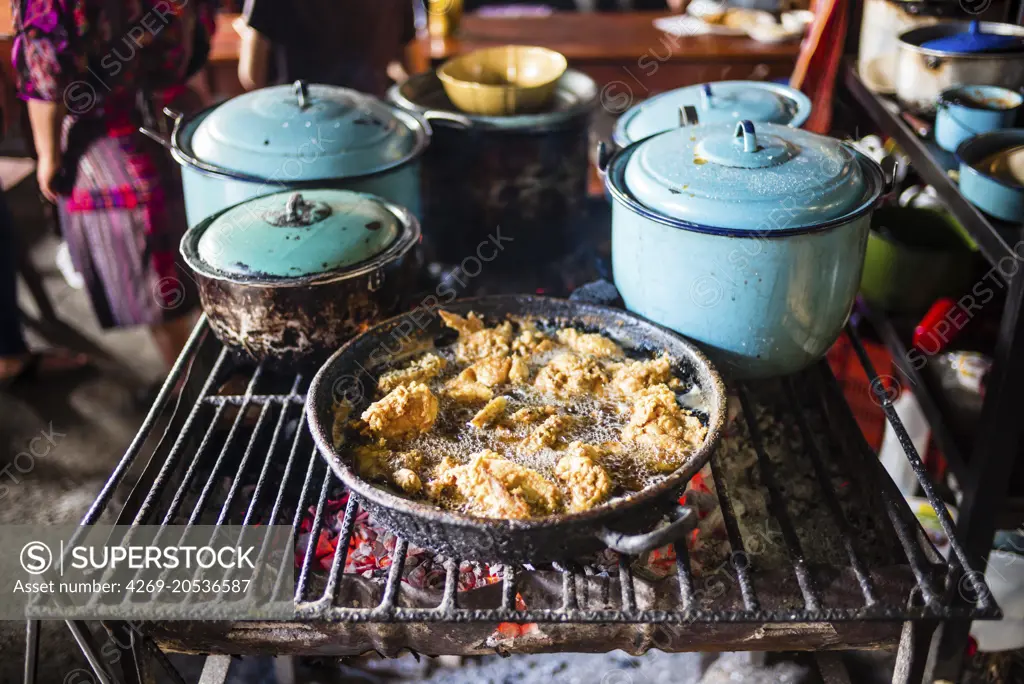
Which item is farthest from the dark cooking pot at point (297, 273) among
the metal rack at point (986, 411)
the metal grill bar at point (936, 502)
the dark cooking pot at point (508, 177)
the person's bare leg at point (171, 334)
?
the person's bare leg at point (171, 334)

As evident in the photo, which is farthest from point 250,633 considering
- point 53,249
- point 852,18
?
point 53,249

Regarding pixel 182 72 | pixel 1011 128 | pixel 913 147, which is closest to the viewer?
pixel 1011 128

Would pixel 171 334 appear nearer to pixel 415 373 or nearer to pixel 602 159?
pixel 415 373

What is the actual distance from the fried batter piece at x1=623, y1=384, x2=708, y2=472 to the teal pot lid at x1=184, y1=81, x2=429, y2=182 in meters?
1.03

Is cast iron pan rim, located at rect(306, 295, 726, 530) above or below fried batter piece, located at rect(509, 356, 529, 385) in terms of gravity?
above

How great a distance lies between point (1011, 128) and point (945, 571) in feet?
4.78

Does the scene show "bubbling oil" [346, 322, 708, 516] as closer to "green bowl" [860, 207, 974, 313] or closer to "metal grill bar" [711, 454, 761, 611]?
"metal grill bar" [711, 454, 761, 611]

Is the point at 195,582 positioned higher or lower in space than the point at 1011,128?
lower

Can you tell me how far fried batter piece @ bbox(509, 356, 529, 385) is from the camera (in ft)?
6.11

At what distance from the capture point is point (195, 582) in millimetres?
1625

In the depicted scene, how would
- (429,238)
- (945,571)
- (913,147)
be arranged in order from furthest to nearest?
(429,238), (913,147), (945,571)

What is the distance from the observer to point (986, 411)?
2117 mm

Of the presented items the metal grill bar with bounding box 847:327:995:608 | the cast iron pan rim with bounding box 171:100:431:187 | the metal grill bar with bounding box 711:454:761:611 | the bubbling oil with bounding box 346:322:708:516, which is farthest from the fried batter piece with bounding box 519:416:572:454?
the cast iron pan rim with bounding box 171:100:431:187

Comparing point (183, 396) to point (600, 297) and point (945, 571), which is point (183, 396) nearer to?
point (600, 297)
